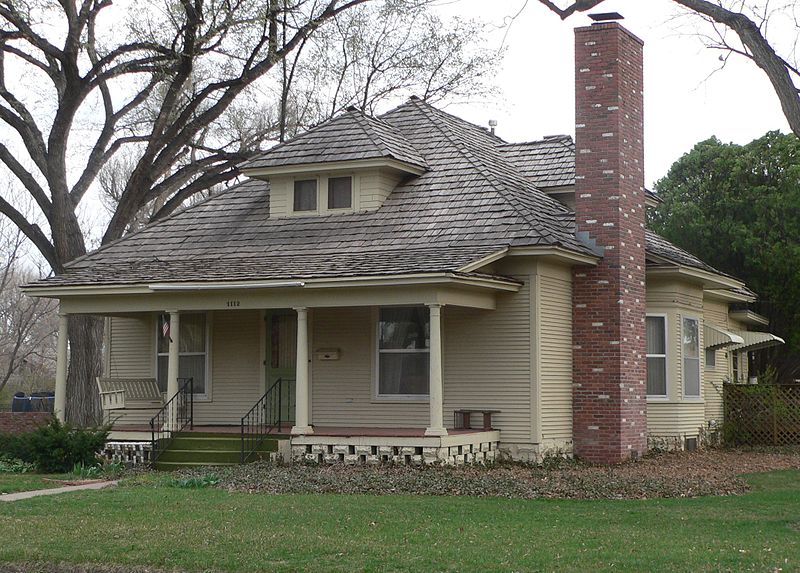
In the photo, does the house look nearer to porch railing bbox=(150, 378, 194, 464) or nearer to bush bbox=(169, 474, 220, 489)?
porch railing bbox=(150, 378, 194, 464)

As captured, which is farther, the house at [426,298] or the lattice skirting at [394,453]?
the house at [426,298]

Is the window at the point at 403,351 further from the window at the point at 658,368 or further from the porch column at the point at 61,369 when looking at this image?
the porch column at the point at 61,369

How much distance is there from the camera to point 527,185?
70.9 ft

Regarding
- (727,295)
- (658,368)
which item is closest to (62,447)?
(658,368)

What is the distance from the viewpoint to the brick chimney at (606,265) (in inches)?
757

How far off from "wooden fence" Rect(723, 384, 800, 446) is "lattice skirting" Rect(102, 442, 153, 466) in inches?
474

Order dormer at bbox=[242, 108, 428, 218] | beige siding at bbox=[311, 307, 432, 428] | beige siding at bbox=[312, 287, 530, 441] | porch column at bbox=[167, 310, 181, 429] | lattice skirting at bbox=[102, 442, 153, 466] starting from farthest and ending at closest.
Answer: dormer at bbox=[242, 108, 428, 218] < beige siding at bbox=[311, 307, 432, 428] < porch column at bbox=[167, 310, 181, 429] < lattice skirting at bbox=[102, 442, 153, 466] < beige siding at bbox=[312, 287, 530, 441]

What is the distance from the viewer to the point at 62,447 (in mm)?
18750

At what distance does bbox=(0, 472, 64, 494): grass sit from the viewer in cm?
1616

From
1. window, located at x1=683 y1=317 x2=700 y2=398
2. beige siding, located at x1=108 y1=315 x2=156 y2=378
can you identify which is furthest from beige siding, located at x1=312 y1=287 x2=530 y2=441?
window, located at x1=683 y1=317 x2=700 y2=398

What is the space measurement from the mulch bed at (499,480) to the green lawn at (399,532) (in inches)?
25.0

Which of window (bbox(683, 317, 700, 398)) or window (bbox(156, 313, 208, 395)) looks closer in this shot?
window (bbox(156, 313, 208, 395))

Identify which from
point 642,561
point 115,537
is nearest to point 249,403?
point 115,537

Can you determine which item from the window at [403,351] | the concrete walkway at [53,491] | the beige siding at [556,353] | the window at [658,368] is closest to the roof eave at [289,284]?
the beige siding at [556,353]
